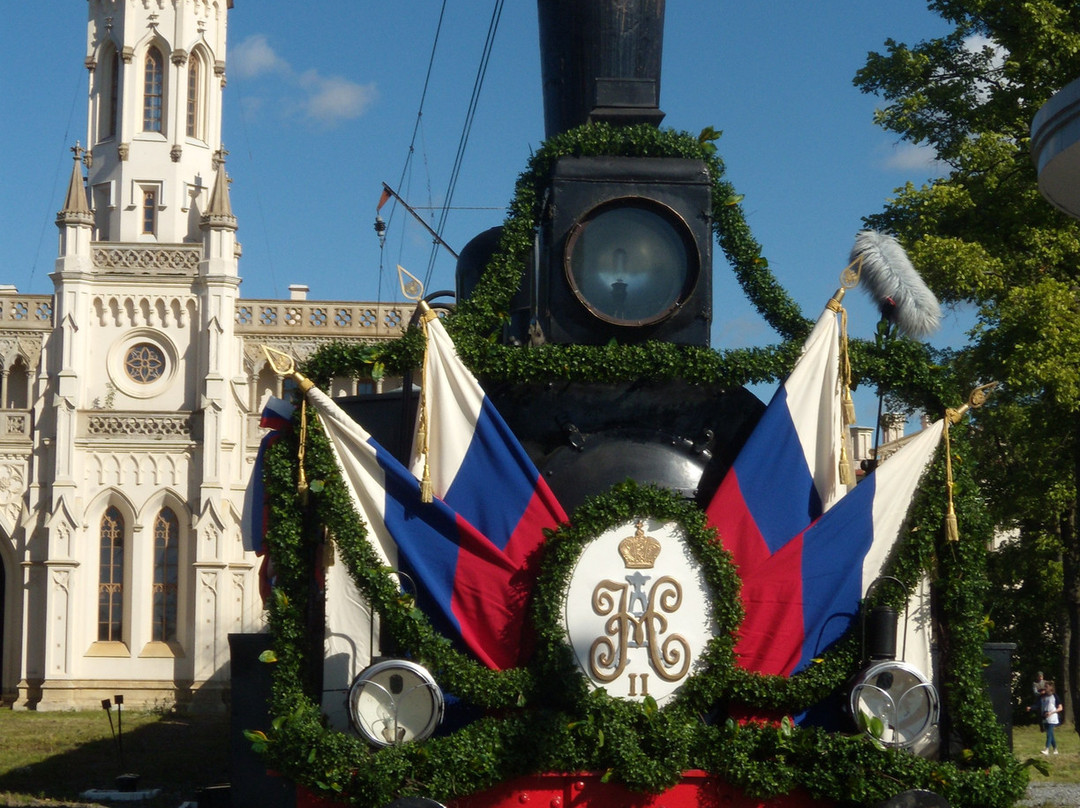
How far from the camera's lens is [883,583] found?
279 inches

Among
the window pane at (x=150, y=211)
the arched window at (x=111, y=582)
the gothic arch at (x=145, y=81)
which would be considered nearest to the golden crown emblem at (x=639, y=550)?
the arched window at (x=111, y=582)

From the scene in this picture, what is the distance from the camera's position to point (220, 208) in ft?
147

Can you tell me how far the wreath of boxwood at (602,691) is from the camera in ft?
21.5

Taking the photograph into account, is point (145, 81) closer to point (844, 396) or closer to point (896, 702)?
point (844, 396)

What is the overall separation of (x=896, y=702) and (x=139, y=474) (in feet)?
123

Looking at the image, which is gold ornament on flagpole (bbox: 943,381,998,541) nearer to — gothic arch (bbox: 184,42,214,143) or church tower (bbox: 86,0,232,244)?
church tower (bbox: 86,0,232,244)

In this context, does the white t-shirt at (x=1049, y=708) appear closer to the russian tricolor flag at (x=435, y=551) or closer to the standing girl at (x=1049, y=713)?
the standing girl at (x=1049, y=713)

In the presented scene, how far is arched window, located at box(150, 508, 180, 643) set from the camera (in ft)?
138

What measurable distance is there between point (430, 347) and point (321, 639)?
1.54m

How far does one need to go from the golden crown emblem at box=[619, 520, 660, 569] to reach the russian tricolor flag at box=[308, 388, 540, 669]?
0.56 meters

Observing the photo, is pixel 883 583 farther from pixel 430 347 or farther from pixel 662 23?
pixel 662 23

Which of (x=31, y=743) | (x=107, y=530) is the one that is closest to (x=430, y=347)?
(x=31, y=743)

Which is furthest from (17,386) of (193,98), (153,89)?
(193,98)

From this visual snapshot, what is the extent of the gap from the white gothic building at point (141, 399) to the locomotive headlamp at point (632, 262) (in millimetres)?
34555
